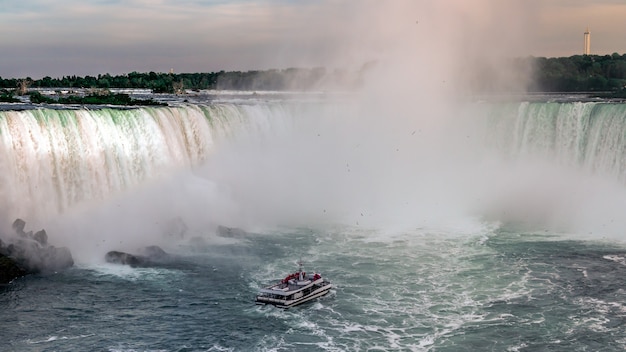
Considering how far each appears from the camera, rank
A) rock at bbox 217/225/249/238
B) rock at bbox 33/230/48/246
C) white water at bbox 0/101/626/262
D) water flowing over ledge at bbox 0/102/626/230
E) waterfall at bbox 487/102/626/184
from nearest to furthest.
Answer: rock at bbox 33/230/48/246, water flowing over ledge at bbox 0/102/626/230, white water at bbox 0/101/626/262, rock at bbox 217/225/249/238, waterfall at bbox 487/102/626/184

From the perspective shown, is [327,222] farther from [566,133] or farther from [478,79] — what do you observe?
[478,79]

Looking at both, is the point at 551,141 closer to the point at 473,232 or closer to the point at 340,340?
the point at 473,232

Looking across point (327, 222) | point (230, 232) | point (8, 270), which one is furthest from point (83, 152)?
point (327, 222)

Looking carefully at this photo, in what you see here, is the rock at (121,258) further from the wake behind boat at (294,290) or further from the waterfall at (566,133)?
the waterfall at (566,133)

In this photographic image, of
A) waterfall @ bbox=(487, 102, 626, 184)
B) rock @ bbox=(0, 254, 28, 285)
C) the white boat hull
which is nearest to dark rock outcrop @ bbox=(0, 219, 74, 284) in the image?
rock @ bbox=(0, 254, 28, 285)

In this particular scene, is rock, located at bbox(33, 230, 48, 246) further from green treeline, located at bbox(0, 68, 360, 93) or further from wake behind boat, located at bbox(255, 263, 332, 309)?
green treeline, located at bbox(0, 68, 360, 93)
